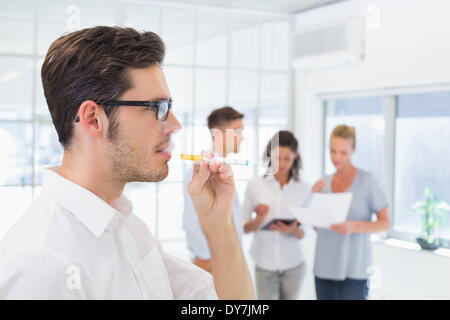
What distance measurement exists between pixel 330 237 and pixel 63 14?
1.98 meters

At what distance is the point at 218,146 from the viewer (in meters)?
0.94

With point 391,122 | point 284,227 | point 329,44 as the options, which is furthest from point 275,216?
point 329,44

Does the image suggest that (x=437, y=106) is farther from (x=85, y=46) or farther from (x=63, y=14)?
(x=63, y=14)

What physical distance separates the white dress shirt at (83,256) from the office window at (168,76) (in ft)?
5.94

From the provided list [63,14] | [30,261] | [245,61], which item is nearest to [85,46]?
[30,261]

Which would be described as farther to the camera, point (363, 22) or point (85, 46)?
point (363, 22)

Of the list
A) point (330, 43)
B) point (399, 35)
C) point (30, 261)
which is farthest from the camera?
point (330, 43)

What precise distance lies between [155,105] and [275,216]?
198cm

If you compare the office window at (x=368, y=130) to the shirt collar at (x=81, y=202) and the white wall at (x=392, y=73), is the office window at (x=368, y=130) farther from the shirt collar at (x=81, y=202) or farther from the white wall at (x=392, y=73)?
the shirt collar at (x=81, y=202)

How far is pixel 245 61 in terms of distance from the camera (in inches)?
159

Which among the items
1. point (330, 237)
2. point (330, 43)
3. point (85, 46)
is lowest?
point (330, 237)

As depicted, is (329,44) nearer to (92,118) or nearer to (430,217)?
(430,217)

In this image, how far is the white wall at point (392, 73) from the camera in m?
1.67

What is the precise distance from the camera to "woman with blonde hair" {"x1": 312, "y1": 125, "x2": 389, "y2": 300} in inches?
93.6
